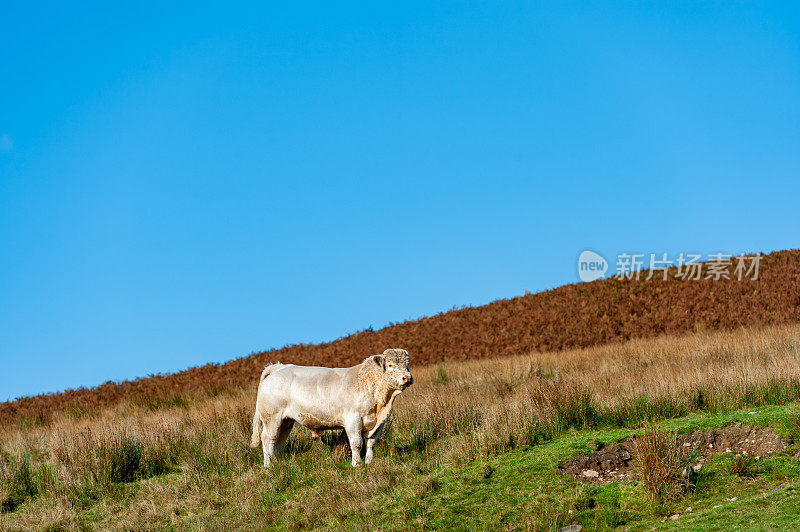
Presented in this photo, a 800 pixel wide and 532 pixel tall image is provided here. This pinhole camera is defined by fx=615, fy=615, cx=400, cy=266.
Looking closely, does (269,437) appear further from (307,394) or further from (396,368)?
(396,368)

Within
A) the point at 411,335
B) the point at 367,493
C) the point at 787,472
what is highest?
the point at 411,335

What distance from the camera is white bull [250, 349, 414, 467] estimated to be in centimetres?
766

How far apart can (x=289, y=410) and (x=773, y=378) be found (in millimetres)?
7908

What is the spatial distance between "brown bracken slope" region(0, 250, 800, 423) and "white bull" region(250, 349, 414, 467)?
15.3 metres

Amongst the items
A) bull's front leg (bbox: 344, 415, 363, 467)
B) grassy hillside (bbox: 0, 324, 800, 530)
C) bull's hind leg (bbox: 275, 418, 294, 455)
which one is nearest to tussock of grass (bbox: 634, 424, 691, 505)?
grassy hillside (bbox: 0, 324, 800, 530)

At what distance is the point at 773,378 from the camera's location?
1016 cm

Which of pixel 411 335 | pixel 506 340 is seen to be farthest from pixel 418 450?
pixel 411 335

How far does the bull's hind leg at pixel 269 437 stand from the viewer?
8.36 m

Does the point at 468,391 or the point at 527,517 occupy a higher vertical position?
the point at 468,391

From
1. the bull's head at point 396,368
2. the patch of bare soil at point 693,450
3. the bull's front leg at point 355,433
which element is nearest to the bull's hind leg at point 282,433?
the bull's front leg at point 355,433

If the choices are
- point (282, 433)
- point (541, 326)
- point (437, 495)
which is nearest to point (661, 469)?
point (437, 495)

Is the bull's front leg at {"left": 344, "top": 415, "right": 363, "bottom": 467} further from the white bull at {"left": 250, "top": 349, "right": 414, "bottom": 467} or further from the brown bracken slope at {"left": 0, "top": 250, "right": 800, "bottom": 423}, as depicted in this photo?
the brown bracken slope at {"left": 0, "top": 250, "right": 800, "bottom": 423}

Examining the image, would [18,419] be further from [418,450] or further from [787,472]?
[787,472]

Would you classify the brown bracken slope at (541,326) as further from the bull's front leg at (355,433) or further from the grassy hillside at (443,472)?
the bull's front leg at (355,433)
